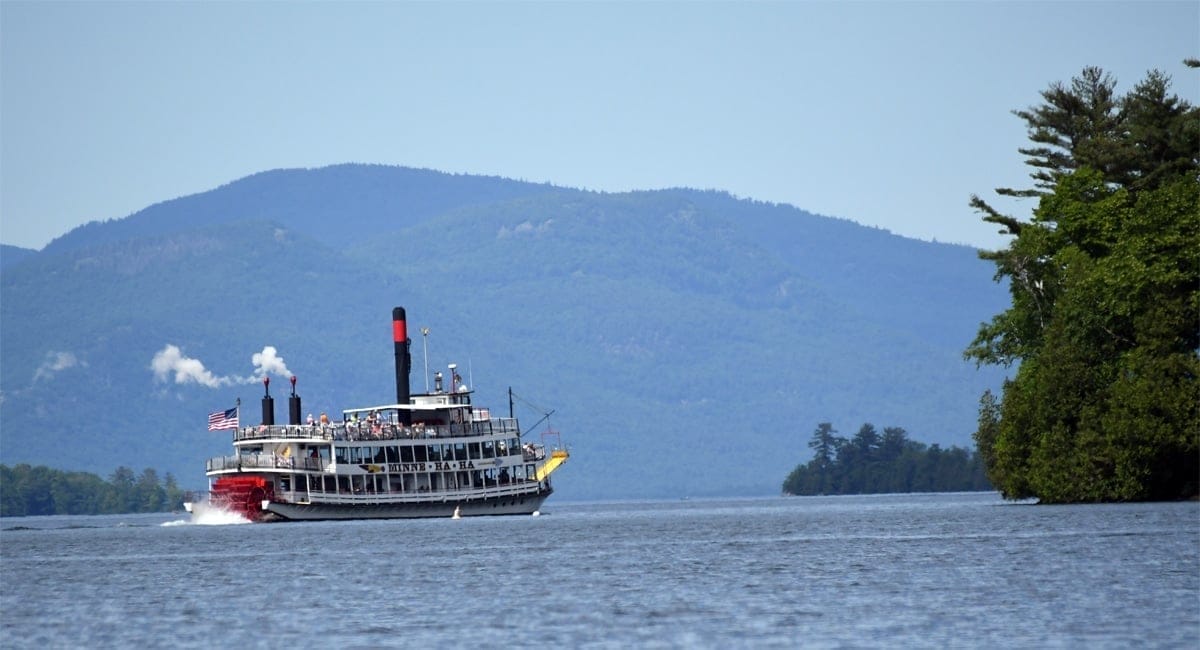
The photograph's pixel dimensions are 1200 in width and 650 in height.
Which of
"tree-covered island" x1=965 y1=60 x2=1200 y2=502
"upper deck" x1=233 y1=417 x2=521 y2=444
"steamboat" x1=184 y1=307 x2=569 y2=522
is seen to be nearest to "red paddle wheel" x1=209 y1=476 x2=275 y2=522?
"steamboat" x1=184 y1=307 x2=569 y2=522

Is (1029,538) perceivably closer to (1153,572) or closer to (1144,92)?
(1153,572)

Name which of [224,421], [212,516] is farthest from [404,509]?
[224,421]

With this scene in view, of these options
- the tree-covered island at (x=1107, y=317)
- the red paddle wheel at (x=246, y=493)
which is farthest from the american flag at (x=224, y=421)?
the tree-covered island at (x=1107, y=317)

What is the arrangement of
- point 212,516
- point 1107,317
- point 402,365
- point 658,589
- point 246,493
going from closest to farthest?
point 658,589
point 1107,317
point 246,493
point 212,516
point 402,365

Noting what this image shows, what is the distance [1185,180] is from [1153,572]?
4302 centimetres

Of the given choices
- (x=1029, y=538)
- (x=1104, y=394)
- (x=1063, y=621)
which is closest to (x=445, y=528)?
(x=1104, y=394)

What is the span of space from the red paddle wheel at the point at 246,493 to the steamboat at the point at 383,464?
6cm

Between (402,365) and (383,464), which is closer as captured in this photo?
(383,464)

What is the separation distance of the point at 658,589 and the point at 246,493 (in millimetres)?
70100

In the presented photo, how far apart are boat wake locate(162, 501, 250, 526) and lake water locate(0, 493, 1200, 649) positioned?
98.4 ft

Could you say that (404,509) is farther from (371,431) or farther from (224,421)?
(224,421)

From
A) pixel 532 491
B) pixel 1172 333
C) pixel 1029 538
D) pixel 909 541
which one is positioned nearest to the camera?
pixel 1029 538

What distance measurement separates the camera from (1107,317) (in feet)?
311

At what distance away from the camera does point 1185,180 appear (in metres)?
94.8
